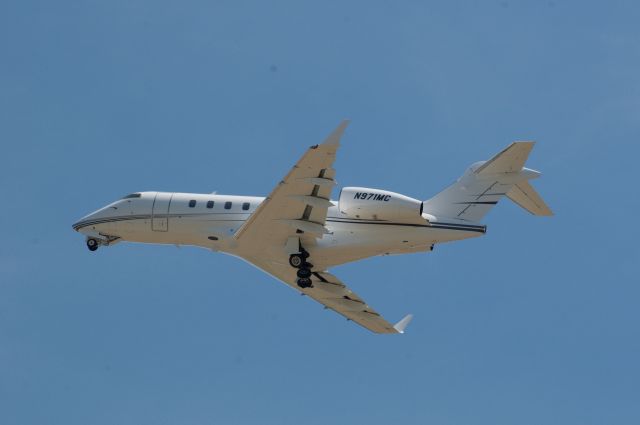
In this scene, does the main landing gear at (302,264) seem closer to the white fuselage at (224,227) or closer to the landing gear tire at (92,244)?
the white fuselage at (224,227)

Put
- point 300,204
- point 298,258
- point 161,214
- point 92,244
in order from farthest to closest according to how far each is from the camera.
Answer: point 92,244 → point 161,214 → point 298,258 → point 300,204

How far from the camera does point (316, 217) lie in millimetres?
42156

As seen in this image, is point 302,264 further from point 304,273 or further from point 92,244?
point 92,244

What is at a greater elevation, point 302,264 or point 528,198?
point 528,198

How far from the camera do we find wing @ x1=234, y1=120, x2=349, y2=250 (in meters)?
39.0

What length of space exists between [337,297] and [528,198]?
28.7 ft

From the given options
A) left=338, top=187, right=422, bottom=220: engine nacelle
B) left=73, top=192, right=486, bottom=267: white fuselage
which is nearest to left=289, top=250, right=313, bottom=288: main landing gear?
left=73, top=192, right=486, bottom=267: white fuselage

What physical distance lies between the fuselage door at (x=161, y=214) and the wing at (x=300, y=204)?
120 inches

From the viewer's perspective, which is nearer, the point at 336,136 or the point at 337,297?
the point at 336,136

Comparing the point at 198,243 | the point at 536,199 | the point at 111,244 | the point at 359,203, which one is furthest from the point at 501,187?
the point at 111,244

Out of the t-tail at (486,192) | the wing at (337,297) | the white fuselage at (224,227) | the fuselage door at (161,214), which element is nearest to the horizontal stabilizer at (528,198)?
the t-tail at (486,192)

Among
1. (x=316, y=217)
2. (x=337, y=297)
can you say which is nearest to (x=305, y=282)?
(x=316, y=217)

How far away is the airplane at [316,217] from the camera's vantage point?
136 ft

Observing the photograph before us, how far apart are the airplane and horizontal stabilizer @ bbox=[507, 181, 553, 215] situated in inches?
1.3
